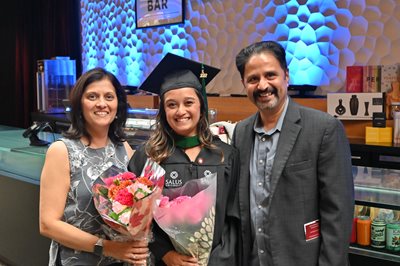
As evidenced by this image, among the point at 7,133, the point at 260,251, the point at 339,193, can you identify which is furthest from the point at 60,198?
the point at 7,133

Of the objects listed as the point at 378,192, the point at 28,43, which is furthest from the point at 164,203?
the point at 28,43

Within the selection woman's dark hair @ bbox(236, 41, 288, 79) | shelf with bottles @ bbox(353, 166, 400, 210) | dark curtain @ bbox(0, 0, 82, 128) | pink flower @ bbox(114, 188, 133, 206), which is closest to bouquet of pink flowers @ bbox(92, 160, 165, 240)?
pink flower @ bbox(114, 188, 133, 206)

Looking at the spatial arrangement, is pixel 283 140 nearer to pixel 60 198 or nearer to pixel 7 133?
pixel 60 198

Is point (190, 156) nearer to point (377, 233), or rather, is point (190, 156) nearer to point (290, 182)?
point (290, 182)

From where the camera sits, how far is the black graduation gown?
5.94 feet

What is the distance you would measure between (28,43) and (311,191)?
755 cm

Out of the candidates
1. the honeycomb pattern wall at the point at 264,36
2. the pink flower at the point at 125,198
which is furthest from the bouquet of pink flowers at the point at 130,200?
the honeycomb pattern wall at the point at 264,36

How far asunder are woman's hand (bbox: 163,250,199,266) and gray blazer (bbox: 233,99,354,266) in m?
0.31

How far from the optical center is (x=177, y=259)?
174 centimetres

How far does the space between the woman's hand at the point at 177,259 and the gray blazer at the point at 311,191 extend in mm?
308

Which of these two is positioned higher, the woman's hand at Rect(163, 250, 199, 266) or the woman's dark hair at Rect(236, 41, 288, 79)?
the woman's dark hair at Rect(236, 41, 288, 79)

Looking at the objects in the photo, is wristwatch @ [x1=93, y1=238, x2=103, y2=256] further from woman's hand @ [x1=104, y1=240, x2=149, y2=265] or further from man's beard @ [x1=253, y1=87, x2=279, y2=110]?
man's beard @ [x1=253, y1=87, x2=279, y2=110]

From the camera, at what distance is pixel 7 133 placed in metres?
4.68

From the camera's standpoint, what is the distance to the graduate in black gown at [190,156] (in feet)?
5.96
